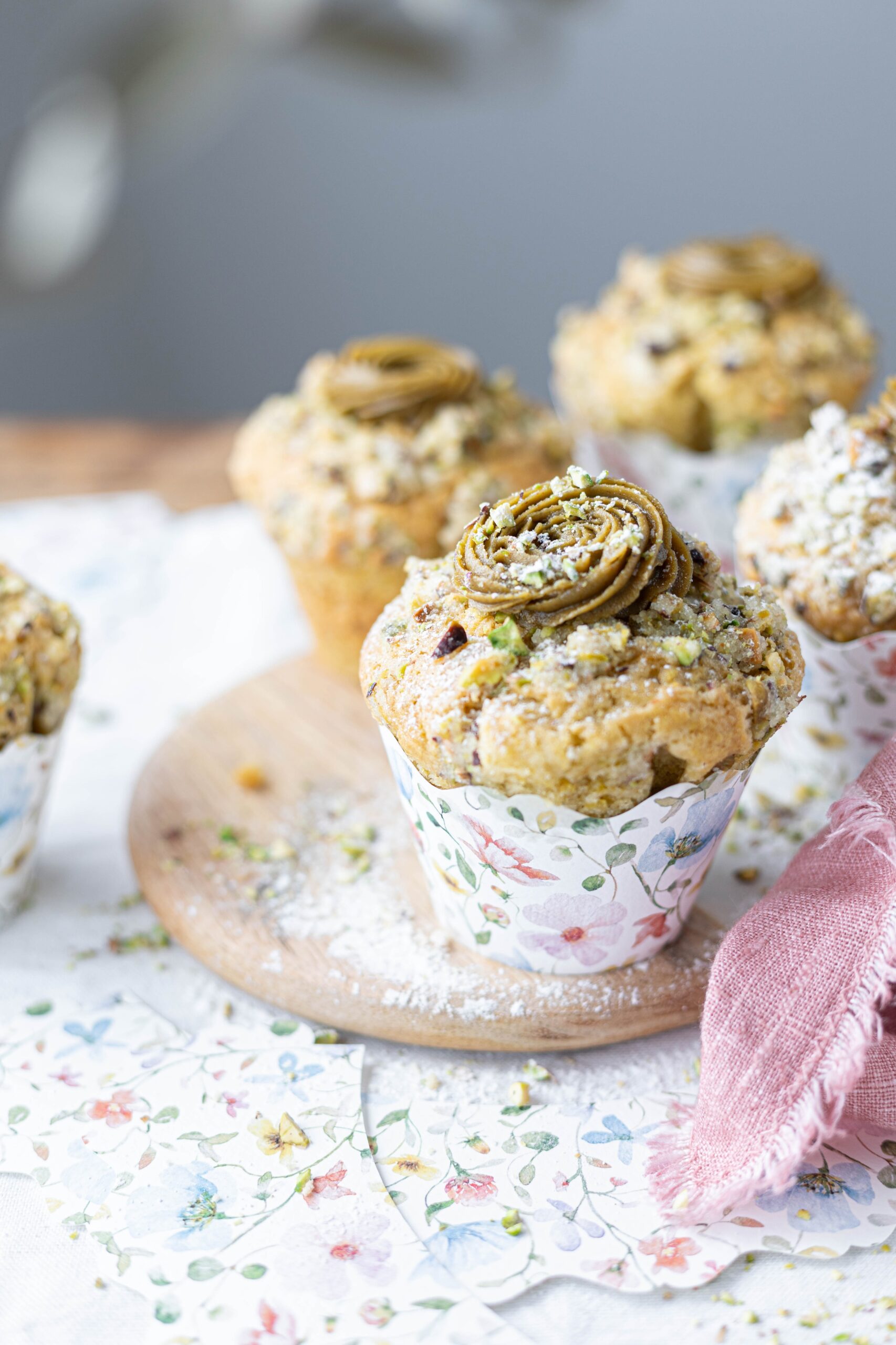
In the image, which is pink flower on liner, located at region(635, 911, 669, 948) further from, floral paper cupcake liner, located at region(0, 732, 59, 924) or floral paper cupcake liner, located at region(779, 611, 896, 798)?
floral paper cupcake liner, located at region(0, 732, 59, 924)

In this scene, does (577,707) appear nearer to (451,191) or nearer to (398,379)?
(398,379)

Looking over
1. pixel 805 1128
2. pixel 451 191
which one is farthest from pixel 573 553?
pixel 451 191

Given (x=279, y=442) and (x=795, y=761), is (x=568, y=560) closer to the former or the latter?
(x=795, y=761)

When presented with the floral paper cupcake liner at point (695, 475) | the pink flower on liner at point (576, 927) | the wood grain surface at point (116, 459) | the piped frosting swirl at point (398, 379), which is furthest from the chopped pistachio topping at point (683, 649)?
the wood grain surface at point (116, 459)

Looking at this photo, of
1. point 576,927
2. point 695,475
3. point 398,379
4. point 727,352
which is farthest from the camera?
point 695,475

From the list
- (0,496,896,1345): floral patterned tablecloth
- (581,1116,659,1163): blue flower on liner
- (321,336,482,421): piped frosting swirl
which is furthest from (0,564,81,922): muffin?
(581,1116,659,1163): blue flower on liner

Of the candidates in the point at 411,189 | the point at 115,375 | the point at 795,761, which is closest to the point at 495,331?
the point at 411,189

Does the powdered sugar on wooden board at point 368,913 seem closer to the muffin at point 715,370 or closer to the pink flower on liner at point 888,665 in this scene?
the pink flower on liner at point 888,665
